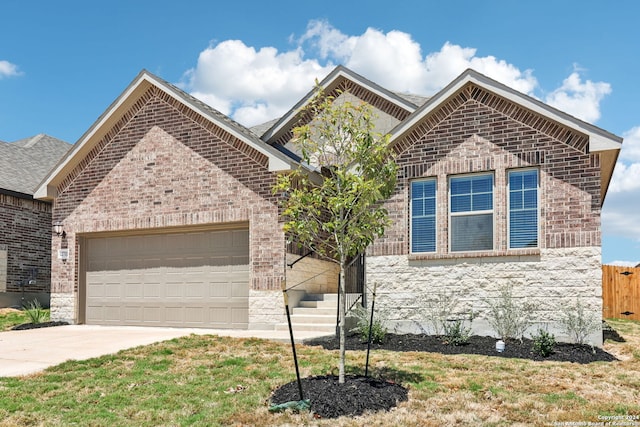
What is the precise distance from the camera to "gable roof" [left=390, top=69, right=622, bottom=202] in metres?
11.8

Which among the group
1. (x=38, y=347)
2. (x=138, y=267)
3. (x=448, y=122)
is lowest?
(x=38, y=347)

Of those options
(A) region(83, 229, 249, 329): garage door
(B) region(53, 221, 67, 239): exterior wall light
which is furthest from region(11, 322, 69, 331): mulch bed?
(B) region(53, 221, 67, 239): exterior wall light

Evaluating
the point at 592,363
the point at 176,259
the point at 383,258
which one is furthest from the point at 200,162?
the point at 592,363

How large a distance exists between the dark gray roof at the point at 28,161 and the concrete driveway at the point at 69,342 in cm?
701

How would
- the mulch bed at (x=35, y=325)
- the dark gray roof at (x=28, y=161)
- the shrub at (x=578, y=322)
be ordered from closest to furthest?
1. the shrub at (x=578, y=322)
2. the mulch bed at (x=35, y=325)
3. the dark gray roof at (x=28, y=161)

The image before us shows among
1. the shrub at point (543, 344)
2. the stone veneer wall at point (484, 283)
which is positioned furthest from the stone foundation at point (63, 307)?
the shrub at point (543, 344)

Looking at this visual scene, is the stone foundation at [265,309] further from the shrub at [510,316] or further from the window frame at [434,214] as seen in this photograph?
the shrub at [510,316]

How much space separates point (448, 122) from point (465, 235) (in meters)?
2.42

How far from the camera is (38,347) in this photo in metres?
12.4

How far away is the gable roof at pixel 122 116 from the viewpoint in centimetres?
1539

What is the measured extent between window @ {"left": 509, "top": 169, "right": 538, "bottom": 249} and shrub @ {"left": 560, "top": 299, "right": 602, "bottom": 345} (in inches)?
54.7

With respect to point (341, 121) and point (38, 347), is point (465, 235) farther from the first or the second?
point (38, 347)

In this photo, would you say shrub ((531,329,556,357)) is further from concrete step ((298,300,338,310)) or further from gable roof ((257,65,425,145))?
gable roof ((257,65,425,145))

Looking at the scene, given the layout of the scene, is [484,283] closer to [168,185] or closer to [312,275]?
[312,275]
